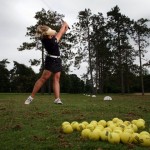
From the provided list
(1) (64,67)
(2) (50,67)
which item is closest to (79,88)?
(1) (64,67)

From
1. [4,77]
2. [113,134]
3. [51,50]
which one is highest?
[4,77]

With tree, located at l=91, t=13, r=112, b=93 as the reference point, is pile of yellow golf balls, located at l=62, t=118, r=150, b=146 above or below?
below

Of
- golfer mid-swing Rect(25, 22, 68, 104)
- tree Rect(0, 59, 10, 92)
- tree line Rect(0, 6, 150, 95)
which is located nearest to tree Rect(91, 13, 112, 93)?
tree line Rect(0, 6, 150, 95)

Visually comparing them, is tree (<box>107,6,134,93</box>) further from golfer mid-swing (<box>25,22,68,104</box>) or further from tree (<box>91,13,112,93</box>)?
golfer mid-swing (<box>25,22,68,104</box>)

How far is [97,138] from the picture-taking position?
18.8ft

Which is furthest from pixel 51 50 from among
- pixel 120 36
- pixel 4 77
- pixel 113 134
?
pixel 4 77

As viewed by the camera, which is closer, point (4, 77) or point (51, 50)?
point (51, 50)

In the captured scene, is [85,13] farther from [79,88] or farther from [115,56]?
[79,88]

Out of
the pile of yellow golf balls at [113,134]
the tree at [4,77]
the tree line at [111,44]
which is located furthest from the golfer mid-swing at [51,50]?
the tree at [4,77]

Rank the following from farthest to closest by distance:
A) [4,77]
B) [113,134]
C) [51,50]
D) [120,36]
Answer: [4,77] < [120,36] < [51,50] < [113,134]

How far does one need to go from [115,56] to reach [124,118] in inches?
2513

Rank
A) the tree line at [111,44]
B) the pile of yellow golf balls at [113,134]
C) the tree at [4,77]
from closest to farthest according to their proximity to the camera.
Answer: the pile of yellow golf balls at [113,134]
the tree line at [111,44]
the tree at [4,77]

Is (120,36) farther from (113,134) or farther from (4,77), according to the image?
(113,134)

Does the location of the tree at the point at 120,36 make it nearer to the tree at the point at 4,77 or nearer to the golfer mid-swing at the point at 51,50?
the tree at the point at 4,77
